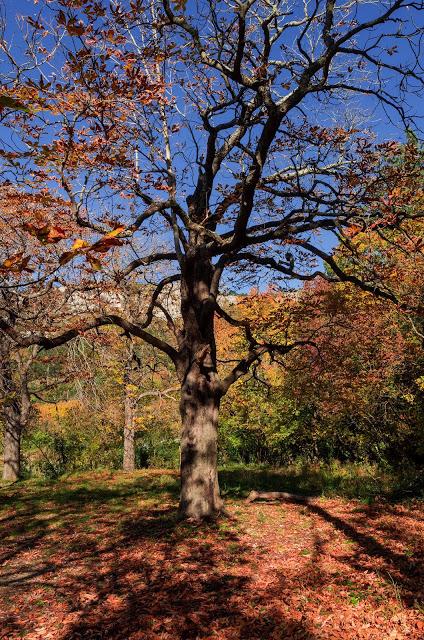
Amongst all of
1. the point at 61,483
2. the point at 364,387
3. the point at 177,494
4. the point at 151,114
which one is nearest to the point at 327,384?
the point at 364,387

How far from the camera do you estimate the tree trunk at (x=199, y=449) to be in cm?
814

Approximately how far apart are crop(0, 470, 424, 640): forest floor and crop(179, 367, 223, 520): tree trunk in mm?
414

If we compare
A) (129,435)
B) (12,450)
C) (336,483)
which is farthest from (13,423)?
(336,483)

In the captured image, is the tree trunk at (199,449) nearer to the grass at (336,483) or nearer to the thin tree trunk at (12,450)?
the grass at (336,483)

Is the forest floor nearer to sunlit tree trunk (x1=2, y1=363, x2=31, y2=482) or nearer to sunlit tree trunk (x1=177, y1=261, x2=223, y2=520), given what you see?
sunlit tree trunk (x1=177, y1=261, x2=223, y2=520)

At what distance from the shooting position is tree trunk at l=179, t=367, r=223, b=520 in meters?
8.14

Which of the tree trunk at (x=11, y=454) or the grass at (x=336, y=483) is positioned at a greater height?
the tree trunk at (x=11, y=454)

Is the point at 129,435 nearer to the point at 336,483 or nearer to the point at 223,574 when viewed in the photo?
the point at 336,483

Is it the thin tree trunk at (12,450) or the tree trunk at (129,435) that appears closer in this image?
the thin tree trunk at (12,450)

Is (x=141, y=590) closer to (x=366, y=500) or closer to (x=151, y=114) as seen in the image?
(x=366, y=500)

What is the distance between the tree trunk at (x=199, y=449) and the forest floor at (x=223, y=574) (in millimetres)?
414

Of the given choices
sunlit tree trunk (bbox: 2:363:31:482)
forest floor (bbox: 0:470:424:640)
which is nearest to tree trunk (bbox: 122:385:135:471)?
sunlit tree trunk (bbox: 2:363:31:482)

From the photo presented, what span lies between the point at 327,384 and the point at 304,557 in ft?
34.1

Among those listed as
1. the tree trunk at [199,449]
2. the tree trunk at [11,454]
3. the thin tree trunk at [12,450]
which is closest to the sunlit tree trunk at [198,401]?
the tree trunk at [199,449]
